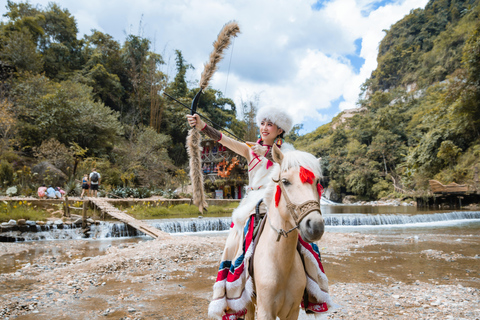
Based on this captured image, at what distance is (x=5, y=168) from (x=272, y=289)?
19137 mm

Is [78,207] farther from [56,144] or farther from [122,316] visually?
[122,316]

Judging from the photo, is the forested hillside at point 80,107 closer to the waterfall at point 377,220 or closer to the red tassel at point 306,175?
the waterfall at point 377,220

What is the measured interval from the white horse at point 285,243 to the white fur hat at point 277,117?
0.79 metres

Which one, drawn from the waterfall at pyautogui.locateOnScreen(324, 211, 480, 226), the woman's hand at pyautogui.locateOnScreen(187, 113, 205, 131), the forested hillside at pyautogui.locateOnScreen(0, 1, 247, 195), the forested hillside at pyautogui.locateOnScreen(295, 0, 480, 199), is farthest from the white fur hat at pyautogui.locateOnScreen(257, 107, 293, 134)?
the forested hillside at pyautogui.locateOnScreen(295, 0, 480, 199)

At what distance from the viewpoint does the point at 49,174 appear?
57.8ft

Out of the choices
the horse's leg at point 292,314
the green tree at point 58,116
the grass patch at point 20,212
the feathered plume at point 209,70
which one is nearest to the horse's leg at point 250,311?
the horse's leg at point 292,314

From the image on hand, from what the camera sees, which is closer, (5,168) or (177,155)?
(5,168)

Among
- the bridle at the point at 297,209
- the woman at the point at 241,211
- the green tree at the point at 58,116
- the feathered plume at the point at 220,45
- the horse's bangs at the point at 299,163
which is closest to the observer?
the bridle at the point at 297,209

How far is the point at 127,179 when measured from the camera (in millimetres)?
22391

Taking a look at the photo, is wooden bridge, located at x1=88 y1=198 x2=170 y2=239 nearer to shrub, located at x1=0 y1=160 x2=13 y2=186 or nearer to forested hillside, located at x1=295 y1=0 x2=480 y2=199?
shrub, located at x1=0 y1=160 x2=13 y2=186

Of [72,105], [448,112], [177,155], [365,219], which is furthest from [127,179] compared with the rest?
[448,112]

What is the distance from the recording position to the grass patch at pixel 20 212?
10.8 m

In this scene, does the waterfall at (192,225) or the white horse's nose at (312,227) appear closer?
the white horse's nose at (312,227)

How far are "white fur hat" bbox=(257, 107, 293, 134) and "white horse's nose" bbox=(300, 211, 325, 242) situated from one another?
4.27 feet
